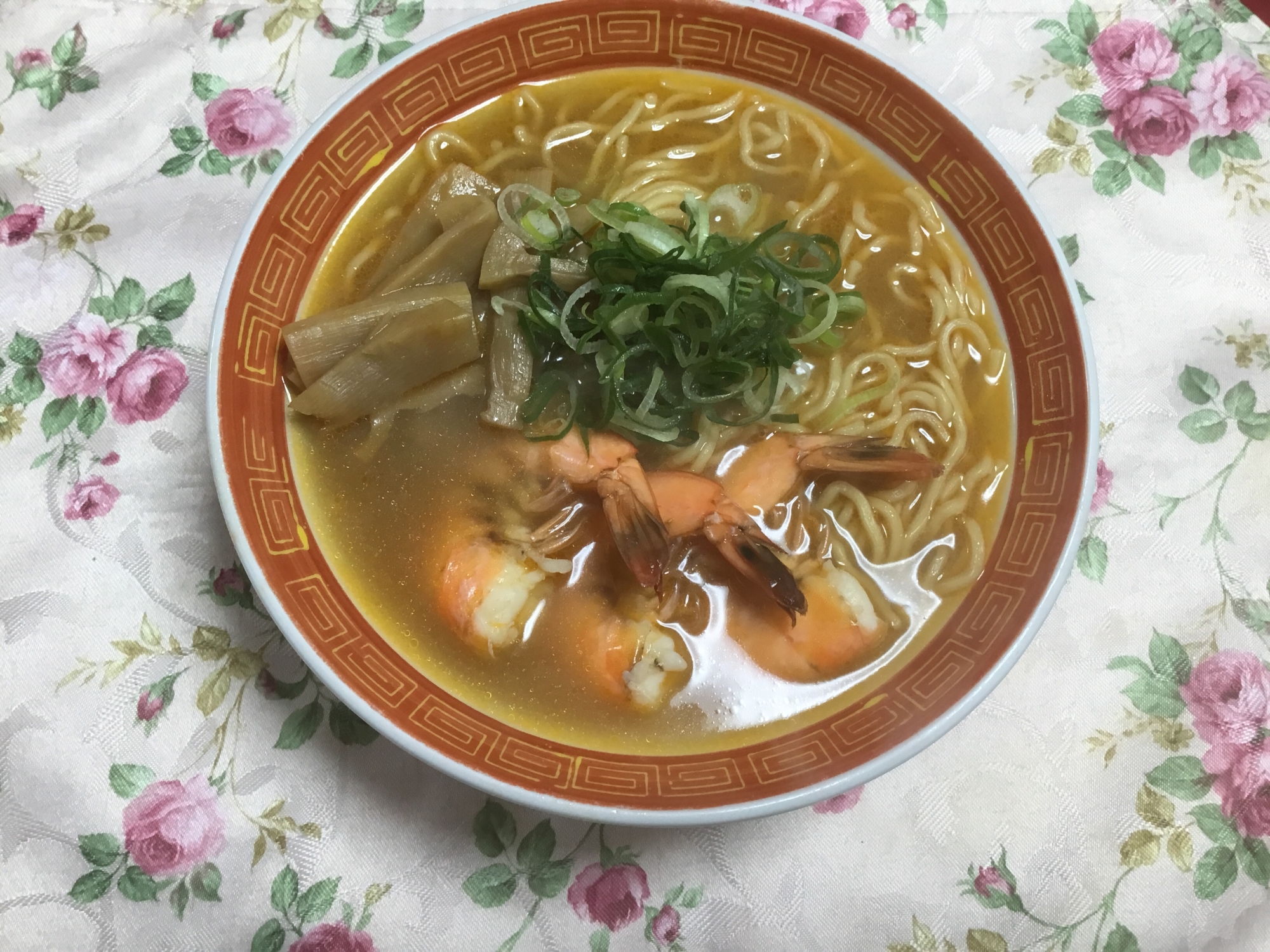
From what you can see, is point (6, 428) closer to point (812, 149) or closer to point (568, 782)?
point (568, 782)

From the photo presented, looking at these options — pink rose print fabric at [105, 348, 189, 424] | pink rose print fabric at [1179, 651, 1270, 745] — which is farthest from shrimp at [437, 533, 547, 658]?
pink rose print fabric at [1179, 651, 1270, 745]

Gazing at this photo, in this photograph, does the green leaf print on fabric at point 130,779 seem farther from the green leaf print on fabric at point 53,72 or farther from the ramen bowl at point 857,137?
the green leaf print on fabric at point 53,72

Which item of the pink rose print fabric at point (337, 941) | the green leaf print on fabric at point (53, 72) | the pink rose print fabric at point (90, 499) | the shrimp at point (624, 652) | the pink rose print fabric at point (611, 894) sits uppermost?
the green leaf print on fabric at point (53, 72)

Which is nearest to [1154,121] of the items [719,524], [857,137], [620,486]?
[857,137]

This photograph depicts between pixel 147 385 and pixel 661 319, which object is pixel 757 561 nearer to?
pixel 661 319

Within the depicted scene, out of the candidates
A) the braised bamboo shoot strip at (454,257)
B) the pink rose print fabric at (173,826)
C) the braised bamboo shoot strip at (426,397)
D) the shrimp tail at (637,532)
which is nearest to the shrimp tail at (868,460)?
the shrimp tail at (637,532)

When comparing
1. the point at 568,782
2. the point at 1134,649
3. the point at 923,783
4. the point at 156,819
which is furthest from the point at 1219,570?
the point at 156,819
